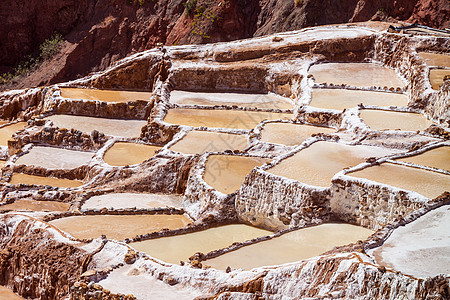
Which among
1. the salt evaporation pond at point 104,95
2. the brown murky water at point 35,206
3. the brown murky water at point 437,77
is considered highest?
the brown murky water at point 437,77

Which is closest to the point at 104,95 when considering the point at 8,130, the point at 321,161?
the point at 8,130

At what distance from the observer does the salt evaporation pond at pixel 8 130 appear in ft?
78.8

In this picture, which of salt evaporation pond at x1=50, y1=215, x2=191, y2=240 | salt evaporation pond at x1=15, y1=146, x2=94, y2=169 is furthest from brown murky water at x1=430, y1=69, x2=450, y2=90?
salt evaporation pond at x1=15, y1=146, x2=94, y2=169

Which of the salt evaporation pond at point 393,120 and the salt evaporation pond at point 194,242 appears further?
the salt evaporation pond at point 393,120

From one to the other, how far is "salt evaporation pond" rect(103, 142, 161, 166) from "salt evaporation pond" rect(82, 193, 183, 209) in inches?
79.4

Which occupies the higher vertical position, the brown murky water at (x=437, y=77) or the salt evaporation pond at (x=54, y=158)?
the brown murky water at (x=437, y=77)

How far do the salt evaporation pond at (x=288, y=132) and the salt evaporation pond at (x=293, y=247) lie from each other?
15.7 ft

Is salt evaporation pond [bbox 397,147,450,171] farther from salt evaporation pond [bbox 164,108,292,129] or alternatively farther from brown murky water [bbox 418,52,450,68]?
brown murky water [bbox 418,52,450,68]

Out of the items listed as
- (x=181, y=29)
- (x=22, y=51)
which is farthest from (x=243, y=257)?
(x=22, y=51)

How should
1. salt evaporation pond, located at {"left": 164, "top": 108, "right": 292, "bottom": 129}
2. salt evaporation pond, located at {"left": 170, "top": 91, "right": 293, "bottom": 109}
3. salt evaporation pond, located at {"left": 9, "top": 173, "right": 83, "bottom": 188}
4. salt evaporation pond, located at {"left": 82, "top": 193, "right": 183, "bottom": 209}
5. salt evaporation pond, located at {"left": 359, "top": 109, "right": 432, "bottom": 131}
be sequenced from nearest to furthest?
salt evaporation pond, located at {"left": 82, "top": 193, "right": 183, "bottom": 209} → salt evaporation pond, located at {"left": 359, "top": 109, "right": 432, "bottom": 131} → salt evaporation pond, located at {"left": 9, "top": 173, "right": 83, "bottom": 188} → salt evaporation pond, located at {"left": 164, "top": 108, "right": 292, "bottom": 129} → salt evaporation pond, located at {"left": 170, "top": 91, "right": 293, "bottom": 109}

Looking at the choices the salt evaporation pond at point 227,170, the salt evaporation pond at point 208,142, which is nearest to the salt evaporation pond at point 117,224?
the salt evaporation pond at point 227,170

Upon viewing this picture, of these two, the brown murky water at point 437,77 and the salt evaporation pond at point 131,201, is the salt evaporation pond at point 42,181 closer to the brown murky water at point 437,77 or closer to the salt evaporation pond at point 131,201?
the salt evaporation pond at point 131,201

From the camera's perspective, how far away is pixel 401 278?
849 centimetres

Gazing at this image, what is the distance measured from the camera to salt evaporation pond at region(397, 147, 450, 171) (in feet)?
47.2
